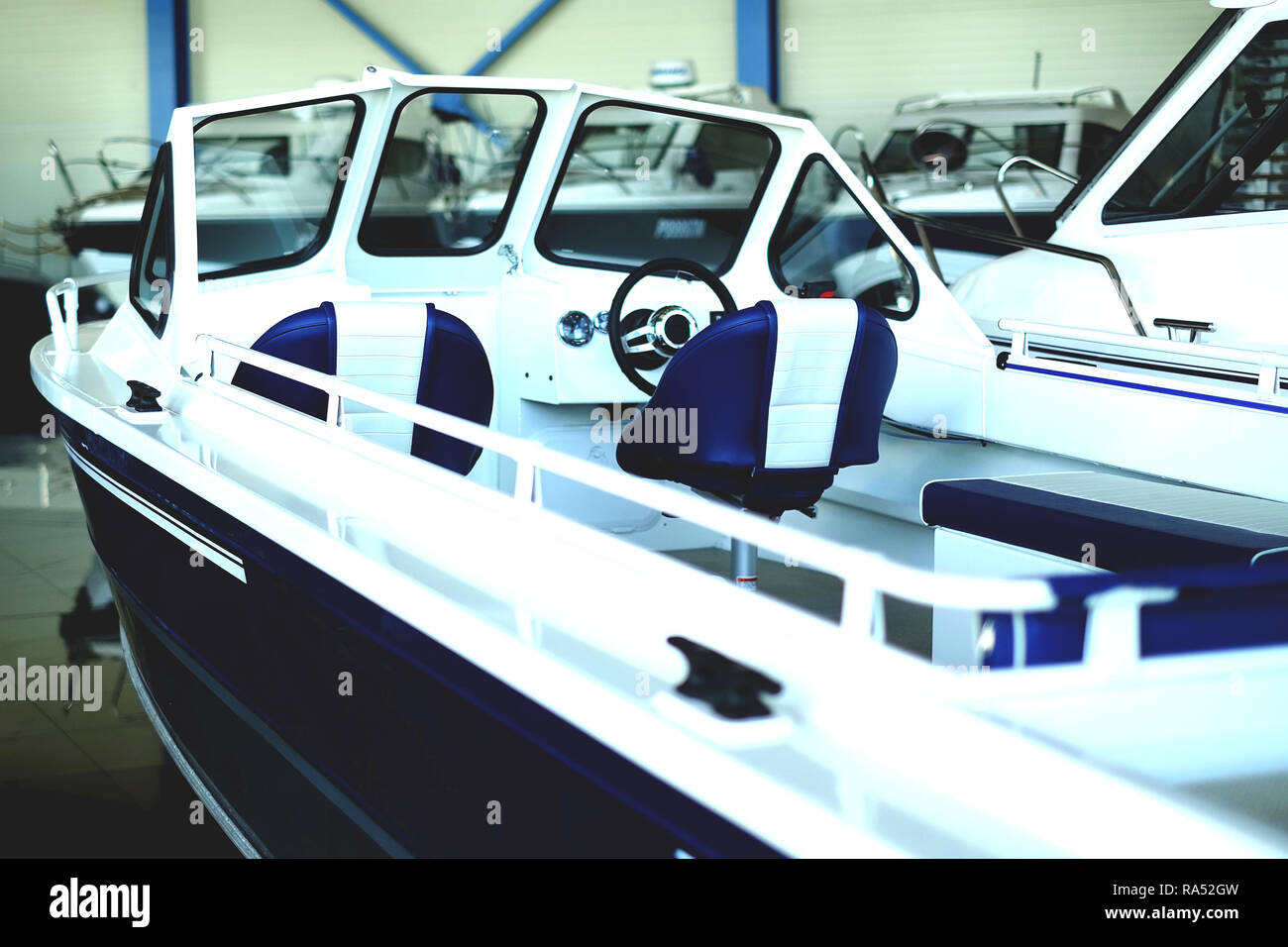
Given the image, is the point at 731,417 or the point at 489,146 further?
the point at 489,146

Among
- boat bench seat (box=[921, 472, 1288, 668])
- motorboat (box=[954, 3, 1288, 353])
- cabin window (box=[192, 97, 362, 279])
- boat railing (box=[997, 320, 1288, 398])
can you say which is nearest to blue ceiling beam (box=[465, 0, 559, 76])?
cabin window (box=[192, 97, 362, 279])

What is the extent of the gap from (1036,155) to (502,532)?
604 centimetres

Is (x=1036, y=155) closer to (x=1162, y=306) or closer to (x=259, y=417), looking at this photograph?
(x=1162, y=306)

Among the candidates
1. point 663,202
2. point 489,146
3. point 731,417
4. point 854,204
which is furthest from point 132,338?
point 663,202

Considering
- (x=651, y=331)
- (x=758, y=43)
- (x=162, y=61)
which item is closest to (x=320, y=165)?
(x=758, y=43)

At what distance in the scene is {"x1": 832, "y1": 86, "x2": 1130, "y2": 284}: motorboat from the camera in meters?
6.40

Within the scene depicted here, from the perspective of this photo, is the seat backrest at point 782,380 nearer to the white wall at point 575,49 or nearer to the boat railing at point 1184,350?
the boat railing at point 1184,350

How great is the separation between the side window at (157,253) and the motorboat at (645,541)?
2cm

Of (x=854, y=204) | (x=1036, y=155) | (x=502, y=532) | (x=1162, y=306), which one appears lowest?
(x=502, y=532)

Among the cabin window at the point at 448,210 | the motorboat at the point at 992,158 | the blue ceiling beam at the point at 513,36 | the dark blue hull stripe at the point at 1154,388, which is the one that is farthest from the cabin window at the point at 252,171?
the motorboat at the point at 992,158

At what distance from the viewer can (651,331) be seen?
311 cm

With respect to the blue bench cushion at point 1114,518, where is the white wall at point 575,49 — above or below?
above

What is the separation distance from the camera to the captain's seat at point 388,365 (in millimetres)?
2451

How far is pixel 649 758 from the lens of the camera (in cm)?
115
